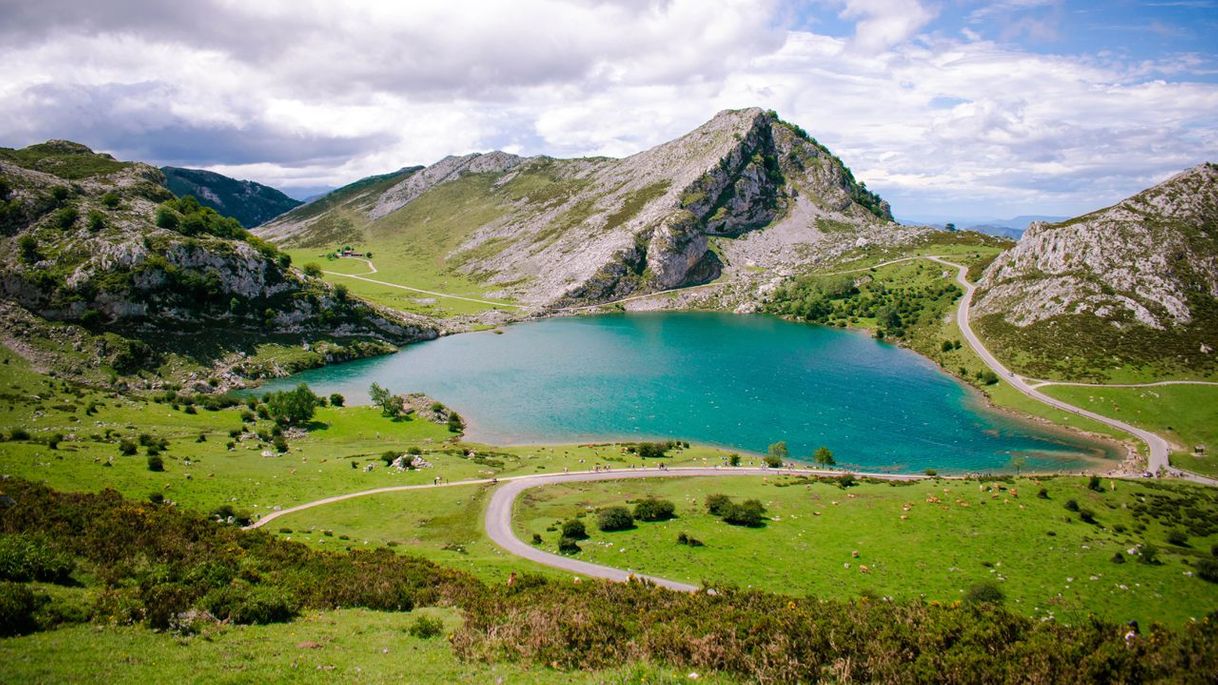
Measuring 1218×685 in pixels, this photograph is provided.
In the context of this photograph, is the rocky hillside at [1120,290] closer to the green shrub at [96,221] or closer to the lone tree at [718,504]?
the lone tree at [718,504]

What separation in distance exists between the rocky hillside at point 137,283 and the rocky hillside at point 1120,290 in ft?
472

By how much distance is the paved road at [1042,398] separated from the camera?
6988 cm

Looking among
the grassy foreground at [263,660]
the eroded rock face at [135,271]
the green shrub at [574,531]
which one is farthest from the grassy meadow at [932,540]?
the eroded rock face at [135,271]

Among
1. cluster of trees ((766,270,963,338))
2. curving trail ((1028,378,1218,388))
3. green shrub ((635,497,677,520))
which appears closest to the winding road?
curving trail ((1028,378,1218,388))

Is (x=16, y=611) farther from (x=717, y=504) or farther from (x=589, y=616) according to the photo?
(x=717, y=504)

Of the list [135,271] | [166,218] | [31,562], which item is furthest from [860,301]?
[166,218]

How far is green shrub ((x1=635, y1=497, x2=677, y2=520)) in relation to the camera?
4753cm

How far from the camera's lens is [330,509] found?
4872 centimetres

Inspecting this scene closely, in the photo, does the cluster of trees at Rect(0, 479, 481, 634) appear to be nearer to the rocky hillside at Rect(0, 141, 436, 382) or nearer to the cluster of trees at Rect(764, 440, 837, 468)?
the cluster of trees at Rect(764, 440, 837, 468)

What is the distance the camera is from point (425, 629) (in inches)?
888

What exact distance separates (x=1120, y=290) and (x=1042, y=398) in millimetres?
38314

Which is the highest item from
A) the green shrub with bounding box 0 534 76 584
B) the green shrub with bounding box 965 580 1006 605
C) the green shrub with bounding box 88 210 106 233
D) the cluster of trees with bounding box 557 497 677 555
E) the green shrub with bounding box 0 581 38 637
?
the green shrub with bounding box 88 210 106 233

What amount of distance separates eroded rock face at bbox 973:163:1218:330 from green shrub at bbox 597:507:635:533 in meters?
109

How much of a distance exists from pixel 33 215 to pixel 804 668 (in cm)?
15315
